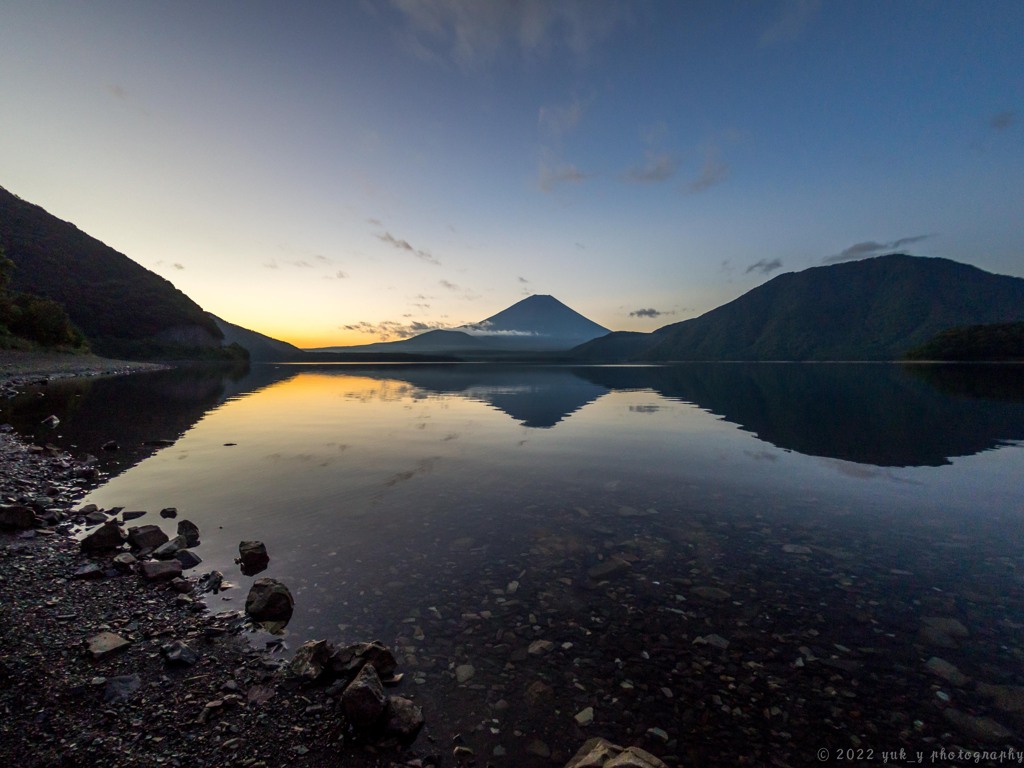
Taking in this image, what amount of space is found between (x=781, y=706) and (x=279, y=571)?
10099 mm

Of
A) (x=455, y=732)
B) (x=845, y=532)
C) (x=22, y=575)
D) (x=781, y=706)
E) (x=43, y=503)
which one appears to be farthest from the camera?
(x=43, y=503)

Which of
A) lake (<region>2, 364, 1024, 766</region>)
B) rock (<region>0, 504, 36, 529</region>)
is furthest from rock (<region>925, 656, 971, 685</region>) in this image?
rock (<region>0, 504, 36, 529</region>)

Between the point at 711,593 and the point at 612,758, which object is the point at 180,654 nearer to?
the point at 612,758

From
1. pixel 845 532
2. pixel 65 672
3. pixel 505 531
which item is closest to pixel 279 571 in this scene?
pixel 65 672

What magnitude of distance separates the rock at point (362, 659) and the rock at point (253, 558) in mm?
4561

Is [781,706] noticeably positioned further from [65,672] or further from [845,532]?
[65,672]

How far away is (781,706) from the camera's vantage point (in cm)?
629

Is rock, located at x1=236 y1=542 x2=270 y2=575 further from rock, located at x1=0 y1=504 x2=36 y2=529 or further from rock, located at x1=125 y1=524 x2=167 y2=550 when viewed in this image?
rock, located at x1=0 y1=504 x2=36 y2=529

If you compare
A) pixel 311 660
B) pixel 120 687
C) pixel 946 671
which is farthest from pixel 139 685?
pixel 946 671

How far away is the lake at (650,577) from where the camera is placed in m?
6.19

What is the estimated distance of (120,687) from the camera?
20.2ft

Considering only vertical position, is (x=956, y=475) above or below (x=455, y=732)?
above

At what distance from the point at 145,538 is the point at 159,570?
2.12 metres

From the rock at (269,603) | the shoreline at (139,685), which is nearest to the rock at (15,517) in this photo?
the shoreline at (139,685)
